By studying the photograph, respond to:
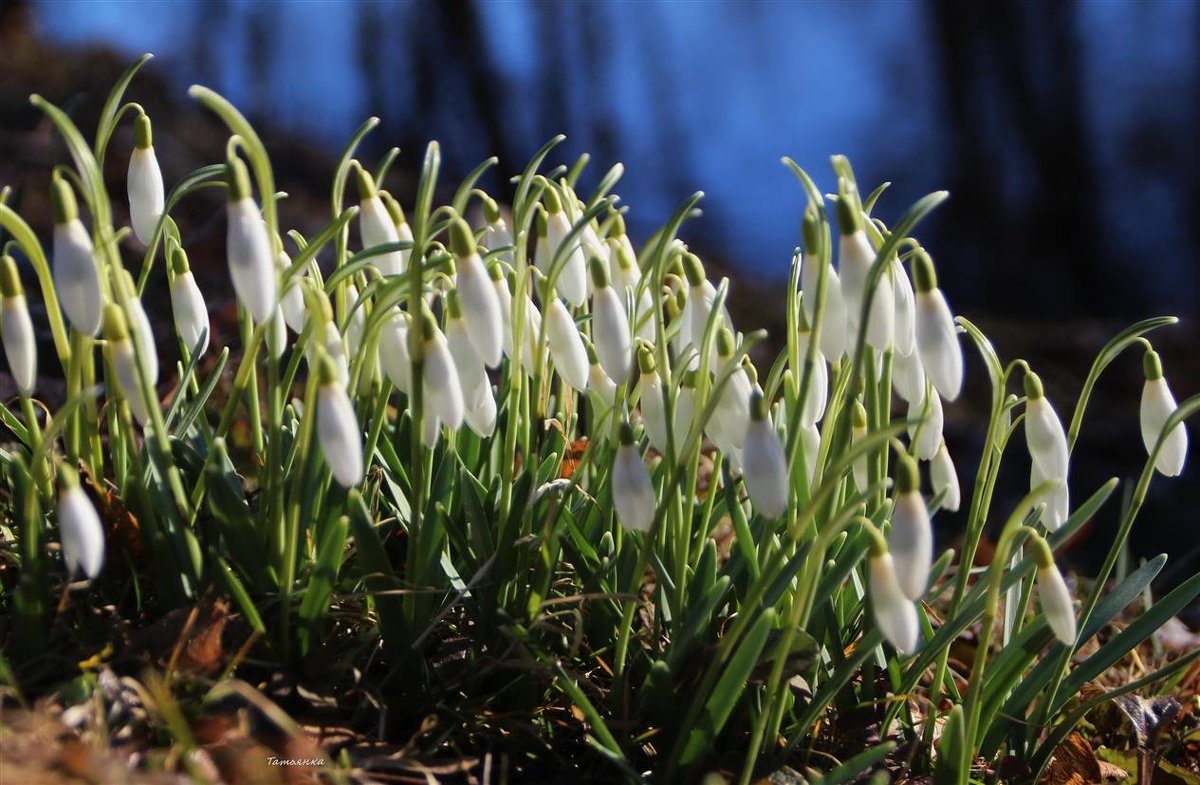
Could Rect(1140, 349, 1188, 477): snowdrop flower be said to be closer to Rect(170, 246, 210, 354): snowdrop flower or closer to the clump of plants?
the clump of plants

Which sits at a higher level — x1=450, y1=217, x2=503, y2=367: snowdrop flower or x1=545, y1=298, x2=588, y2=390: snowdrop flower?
x1=450, y1=217, x2=503, y2=367: snowdrop flower

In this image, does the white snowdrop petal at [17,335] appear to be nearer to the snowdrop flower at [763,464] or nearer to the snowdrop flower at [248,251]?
the snowdrop flower at [248,251]

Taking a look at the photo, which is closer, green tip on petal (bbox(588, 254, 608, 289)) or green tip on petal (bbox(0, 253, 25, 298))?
green tip on petal (bbox(0, 253, 25, 298))

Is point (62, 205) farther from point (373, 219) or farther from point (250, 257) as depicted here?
point (373, 219)

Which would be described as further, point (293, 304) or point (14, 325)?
point (293, 304)

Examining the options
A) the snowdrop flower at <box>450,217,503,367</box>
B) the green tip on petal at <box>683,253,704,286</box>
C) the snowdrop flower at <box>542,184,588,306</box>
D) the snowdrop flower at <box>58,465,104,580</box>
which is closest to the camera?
the snowdrop flower at <box>58,465,104,580</box>

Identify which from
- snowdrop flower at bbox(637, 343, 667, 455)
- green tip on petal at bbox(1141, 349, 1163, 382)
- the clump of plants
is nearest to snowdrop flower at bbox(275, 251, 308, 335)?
the clump of plants

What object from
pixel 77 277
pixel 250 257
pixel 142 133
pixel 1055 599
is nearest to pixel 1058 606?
pixel 1055 599

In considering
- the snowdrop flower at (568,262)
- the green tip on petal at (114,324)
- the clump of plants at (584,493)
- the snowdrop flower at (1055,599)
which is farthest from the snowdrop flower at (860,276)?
the green tip on petal at (114,324)
